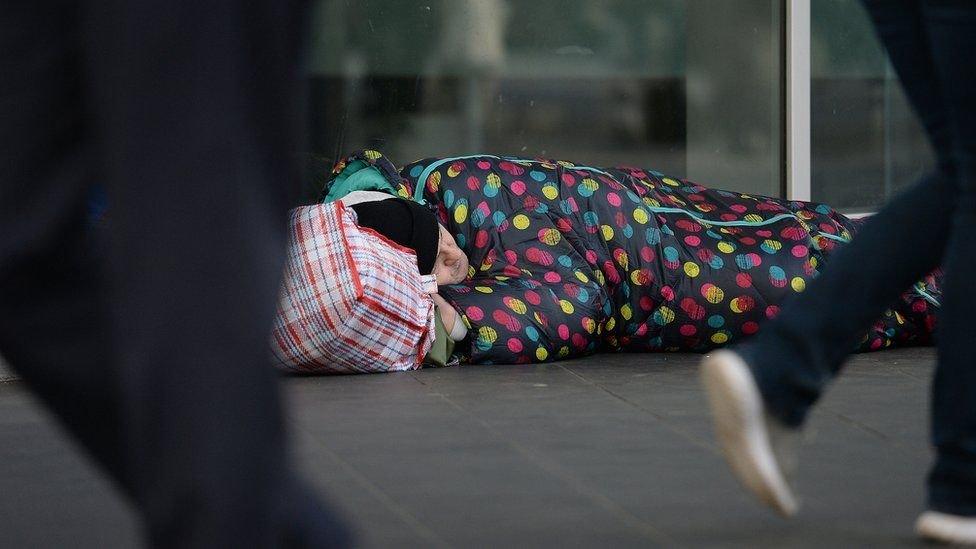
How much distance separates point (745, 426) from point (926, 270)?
351mm

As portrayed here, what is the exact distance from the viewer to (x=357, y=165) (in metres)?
3.88

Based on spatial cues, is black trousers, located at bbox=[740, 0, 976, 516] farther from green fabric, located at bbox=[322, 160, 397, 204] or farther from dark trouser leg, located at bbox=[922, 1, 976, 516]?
green fabric, located at bbox=[322, 160, 397, 204]

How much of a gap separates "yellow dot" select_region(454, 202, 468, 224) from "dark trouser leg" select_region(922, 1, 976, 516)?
2.13 metres

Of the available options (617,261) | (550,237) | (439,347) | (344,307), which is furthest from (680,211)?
(344,307)

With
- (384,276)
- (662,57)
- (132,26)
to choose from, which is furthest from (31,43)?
(662,57)

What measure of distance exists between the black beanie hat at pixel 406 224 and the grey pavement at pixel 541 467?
0.41 meters

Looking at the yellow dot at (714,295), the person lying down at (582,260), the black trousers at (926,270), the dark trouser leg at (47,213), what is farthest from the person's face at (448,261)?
the dark trouser leg at (47,213)

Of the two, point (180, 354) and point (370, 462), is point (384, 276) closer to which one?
point (370, 462)

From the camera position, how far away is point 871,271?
5.90ft

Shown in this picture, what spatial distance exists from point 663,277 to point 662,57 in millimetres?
1388

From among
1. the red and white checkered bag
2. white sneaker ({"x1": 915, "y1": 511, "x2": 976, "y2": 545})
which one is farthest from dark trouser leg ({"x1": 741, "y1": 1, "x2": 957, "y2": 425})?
the red and white checkered bag

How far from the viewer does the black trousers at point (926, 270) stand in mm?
1637

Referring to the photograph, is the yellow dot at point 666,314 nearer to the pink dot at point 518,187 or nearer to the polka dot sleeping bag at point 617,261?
the polka dot sleeping bag at point 617,261

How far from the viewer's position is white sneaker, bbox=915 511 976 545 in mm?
1712
